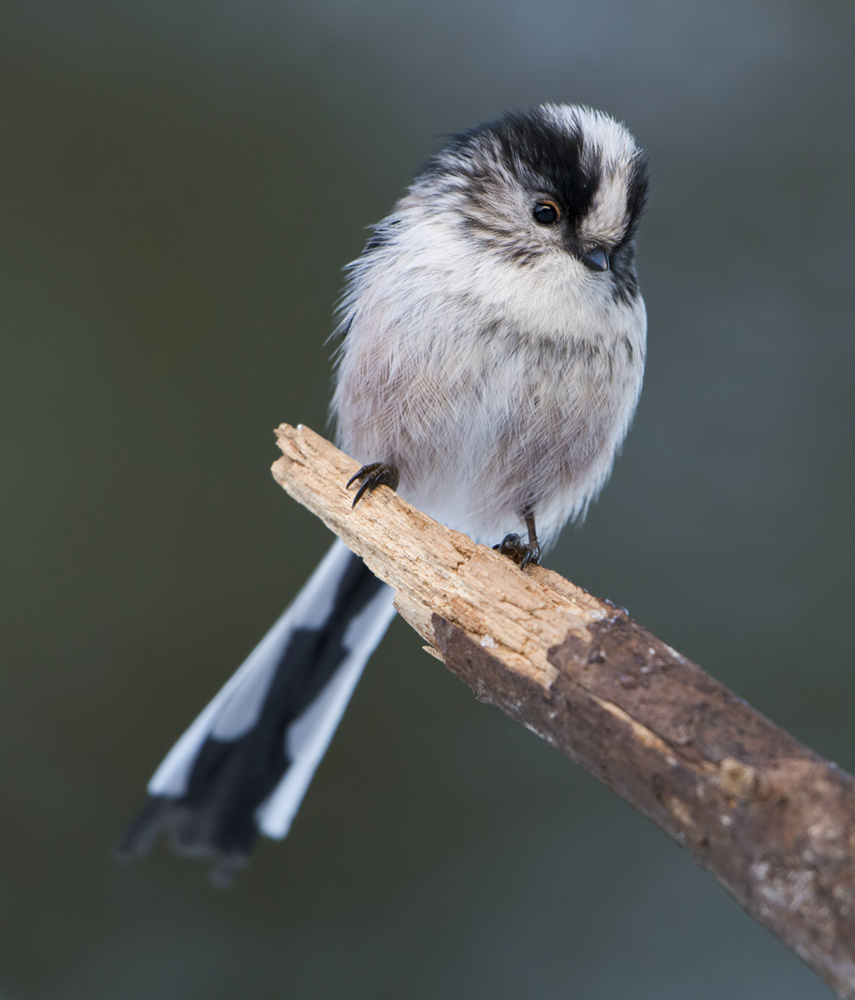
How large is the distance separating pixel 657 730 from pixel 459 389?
1.24m

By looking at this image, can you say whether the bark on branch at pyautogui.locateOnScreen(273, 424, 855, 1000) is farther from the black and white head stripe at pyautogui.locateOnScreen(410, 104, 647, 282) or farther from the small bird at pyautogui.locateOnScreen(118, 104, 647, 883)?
A: the black and white head stripe at pyautogui.locateOnScreen(410, 104, 647, 282)

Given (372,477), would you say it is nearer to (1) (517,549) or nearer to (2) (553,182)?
(1) (517,549)

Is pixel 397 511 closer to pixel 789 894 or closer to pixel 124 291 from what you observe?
pixel 789 894

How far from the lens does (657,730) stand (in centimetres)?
149

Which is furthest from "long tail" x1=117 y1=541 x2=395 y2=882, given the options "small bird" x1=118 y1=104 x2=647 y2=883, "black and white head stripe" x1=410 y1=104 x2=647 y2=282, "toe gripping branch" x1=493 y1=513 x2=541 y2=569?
"black and white head stripe" x1=410 y1=104 x2=647 y2=282

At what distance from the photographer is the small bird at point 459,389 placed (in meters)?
2.48

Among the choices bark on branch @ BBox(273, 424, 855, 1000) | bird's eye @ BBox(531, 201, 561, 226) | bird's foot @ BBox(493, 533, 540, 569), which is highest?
bird's eye @ BBox(531, 201, 561, 226)

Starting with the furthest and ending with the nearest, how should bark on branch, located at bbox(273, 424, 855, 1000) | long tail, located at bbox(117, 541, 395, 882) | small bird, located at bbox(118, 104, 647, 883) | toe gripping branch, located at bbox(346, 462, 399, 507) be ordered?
1. long tail, located at bbox(117, 541, 395, 882)
2. small bird, located at bbox(118, 104, 647, 883)
3. toe gripping branch, located at bbox(346, 462, 399, 507)
4. bark on branch, located at bbox(273, 424, 855, 1000)

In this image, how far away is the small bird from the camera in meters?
2.48

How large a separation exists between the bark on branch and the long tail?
0.87m

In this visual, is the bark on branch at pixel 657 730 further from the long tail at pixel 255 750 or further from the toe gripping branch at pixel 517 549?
the long tail at pixel 255 750

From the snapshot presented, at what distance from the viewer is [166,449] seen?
3502 millimetres

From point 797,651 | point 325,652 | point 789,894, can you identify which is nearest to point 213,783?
point 325,652

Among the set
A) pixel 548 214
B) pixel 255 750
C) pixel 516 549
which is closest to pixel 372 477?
pixel 516 549
